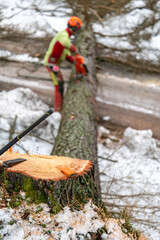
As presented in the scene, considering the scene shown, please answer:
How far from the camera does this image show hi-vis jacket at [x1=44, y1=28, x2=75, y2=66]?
4.50 meters

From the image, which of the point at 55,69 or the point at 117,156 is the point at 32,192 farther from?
the point at 55,69

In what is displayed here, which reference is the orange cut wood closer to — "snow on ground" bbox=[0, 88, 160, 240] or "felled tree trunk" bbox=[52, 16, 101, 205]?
"felled tree trunk" bbox=[52, 16, 101, 205]

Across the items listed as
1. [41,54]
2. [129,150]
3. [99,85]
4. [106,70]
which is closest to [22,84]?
[41,54]

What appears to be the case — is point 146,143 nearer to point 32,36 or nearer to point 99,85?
point 99,85

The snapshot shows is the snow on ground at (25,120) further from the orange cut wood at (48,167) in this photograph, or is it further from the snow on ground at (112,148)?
the orange cut wood at (48,167)

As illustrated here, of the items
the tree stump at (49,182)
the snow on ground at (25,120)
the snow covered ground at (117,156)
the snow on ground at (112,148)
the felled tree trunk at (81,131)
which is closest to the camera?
the tree stump at (49,182)

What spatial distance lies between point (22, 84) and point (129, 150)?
3.34 m

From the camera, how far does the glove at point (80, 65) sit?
4661mm

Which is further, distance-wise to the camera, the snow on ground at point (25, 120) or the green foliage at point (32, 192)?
the snow on ground at point (25, 120)

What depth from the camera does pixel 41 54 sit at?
274 inches

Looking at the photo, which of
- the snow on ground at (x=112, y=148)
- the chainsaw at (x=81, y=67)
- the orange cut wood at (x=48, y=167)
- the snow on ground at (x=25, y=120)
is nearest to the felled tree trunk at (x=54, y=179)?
the orange cut wood at (x=48, y=167)

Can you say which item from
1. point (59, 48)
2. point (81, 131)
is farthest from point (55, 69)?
point (81, 131)

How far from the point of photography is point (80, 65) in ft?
15.4

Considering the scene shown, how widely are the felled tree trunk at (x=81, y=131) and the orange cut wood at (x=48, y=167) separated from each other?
0.35ft
